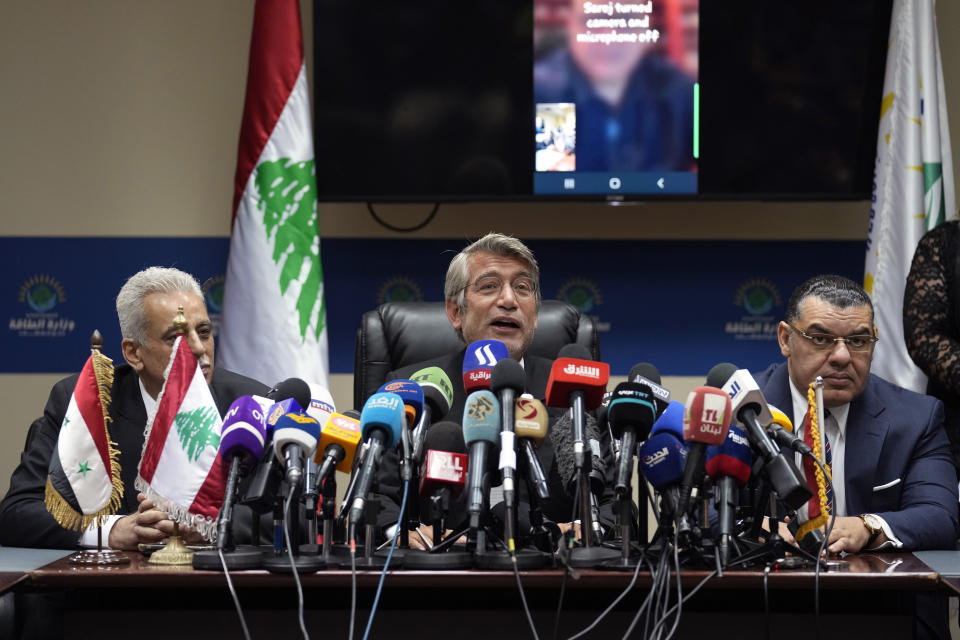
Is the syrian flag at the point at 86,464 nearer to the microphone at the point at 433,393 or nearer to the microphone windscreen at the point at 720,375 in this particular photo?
the microphone at the point at 433,393

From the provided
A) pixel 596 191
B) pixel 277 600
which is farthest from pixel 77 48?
pixel 277 600

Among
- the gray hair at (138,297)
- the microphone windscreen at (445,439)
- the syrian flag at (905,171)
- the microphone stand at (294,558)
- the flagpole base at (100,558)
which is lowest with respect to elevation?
the flagpole base at (100,558)

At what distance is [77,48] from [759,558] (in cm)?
379

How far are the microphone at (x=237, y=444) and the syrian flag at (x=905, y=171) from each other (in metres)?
2.82

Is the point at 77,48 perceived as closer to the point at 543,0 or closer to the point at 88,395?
the point at 543,0

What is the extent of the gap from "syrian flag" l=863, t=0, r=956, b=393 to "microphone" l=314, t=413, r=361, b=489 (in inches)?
105

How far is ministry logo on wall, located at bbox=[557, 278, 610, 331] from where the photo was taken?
4.68m

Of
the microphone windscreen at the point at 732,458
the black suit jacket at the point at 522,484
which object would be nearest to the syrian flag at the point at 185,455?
the black suit jacket at the point at 522,484

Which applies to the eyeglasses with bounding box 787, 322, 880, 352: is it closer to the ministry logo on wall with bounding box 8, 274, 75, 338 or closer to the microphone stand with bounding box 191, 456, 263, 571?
the microphone stand with bounding box 191, 456, 263, 571

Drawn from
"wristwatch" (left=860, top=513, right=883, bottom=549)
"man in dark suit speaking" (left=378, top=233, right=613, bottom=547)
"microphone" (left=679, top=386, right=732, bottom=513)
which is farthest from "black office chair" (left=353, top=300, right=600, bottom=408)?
"microphone" (left=679, top=386, right=732, bottom=513)

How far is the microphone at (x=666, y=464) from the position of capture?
1.96 metres

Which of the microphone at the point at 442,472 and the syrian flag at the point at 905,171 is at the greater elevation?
the syrian flag at the point at 905,171

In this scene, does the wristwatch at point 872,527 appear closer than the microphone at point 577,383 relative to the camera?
No

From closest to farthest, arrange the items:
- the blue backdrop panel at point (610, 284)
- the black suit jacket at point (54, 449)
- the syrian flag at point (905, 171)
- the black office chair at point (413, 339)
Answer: the black suit jacket at point (54, 449), the black office chair at point (413, 339), the syrian flag at point (905, 171), the blue backdrop panel at point (610, 284)
